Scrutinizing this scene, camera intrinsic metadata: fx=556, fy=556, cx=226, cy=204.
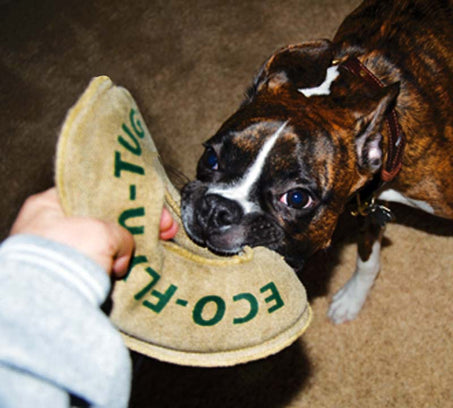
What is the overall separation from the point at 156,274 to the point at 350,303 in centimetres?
166

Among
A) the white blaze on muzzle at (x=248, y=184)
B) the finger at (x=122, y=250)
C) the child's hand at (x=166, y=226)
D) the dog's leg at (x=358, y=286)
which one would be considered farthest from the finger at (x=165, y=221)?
the dog's leg at (x=358, y=286)

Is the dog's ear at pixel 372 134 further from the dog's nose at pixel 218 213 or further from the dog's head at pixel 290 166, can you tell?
the dog's nose at pixel 218 213

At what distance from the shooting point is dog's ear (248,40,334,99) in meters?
2.28

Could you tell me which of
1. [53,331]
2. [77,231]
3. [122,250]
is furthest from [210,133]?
[53,331]

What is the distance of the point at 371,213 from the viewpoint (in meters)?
2.48

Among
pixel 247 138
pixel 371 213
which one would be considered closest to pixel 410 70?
pixel 371 213

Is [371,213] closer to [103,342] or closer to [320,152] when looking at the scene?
[320,152]

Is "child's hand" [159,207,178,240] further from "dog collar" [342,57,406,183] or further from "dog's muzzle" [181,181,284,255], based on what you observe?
"dog collar" [342,57,406,183]

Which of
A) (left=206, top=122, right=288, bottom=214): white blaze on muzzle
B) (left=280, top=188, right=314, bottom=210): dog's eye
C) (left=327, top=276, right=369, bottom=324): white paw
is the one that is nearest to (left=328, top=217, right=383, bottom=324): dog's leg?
(left=327, top=276, right=369, bottom=324): white paw

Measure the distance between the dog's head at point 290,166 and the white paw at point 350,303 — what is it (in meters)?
0.82

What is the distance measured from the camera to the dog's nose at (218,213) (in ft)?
6.46

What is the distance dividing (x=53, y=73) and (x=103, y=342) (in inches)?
121

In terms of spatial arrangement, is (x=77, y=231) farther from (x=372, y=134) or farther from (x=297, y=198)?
(x=372, y=134)

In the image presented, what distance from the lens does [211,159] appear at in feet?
7.16
